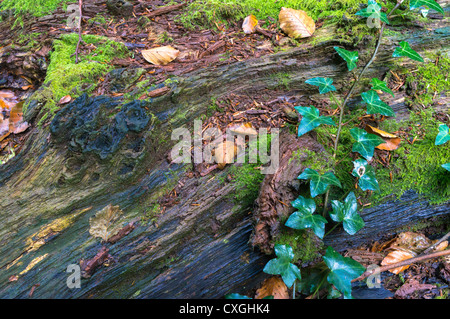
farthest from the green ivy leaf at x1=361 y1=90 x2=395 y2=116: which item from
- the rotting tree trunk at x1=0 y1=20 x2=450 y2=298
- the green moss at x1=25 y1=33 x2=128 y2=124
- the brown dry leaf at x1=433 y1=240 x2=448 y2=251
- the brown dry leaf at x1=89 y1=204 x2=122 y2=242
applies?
the green moss at x1=25 y1=33 x2=128 y2=124

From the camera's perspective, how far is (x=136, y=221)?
7.63ft

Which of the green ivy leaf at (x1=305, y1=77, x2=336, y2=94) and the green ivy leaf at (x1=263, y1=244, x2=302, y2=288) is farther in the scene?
the green ivy leaf at (x1=305, y1=77, x2=336, y2=94)

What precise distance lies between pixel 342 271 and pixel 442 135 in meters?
1.40

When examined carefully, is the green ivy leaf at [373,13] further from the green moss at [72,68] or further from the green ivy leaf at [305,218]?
the green moss at [72,68]

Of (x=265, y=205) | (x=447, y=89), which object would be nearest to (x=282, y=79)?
(x=265, y=205)

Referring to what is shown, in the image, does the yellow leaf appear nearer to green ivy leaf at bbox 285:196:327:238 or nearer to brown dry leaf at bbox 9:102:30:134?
brown dry leaf at bbox 9:102:30:134

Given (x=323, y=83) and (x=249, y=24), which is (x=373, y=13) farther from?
(x=249, y=24)

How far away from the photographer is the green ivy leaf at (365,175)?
2236 millimetres

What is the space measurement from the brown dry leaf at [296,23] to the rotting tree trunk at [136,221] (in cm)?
113

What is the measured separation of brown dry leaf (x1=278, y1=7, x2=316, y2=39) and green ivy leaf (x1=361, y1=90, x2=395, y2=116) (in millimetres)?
884

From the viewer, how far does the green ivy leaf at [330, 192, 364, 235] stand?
221 centimetres

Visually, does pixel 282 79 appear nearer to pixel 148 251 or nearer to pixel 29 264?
pixel 148 251

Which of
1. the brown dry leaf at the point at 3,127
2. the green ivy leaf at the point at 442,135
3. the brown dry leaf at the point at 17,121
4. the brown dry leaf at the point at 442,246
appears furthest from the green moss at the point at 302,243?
the brown dry leaf at the point at 3,127

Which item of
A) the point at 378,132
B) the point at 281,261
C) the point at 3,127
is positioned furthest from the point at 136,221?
the point at 378,132
